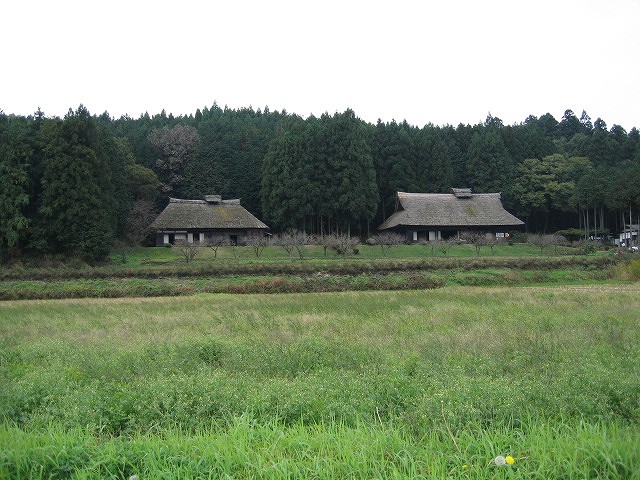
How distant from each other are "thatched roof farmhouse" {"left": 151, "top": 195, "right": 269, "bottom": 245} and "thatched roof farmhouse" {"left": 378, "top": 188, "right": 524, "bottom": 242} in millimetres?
13572

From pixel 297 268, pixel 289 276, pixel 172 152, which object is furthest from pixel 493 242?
pixel 172 152

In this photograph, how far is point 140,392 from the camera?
6.09 m

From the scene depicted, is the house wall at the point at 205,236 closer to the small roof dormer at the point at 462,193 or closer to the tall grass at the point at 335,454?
the small roof dormer at the point at 462,193

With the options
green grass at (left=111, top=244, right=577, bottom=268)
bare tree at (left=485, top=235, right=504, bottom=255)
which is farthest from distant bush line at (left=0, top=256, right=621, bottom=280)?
bare tree at (left=485, top=235, right=504, bottom=255)

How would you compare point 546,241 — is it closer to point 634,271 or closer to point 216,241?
point 634,271

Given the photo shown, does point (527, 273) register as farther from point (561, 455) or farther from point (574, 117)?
point (574, 117)

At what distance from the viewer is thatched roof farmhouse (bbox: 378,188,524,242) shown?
52125 mm

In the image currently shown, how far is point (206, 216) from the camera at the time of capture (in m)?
50.2

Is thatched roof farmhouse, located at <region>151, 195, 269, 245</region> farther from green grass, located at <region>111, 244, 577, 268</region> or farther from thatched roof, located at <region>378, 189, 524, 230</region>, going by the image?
thatched roof, located at <region>378, 189, 524, 230</region>

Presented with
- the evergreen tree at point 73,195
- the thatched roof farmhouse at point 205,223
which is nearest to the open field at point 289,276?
the evergreen tree at point 73,195

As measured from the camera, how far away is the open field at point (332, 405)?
13.8 feet

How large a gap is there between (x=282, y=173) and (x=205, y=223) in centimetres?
837

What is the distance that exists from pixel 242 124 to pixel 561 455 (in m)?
65.3

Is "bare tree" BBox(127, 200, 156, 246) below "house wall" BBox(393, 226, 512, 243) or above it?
above
